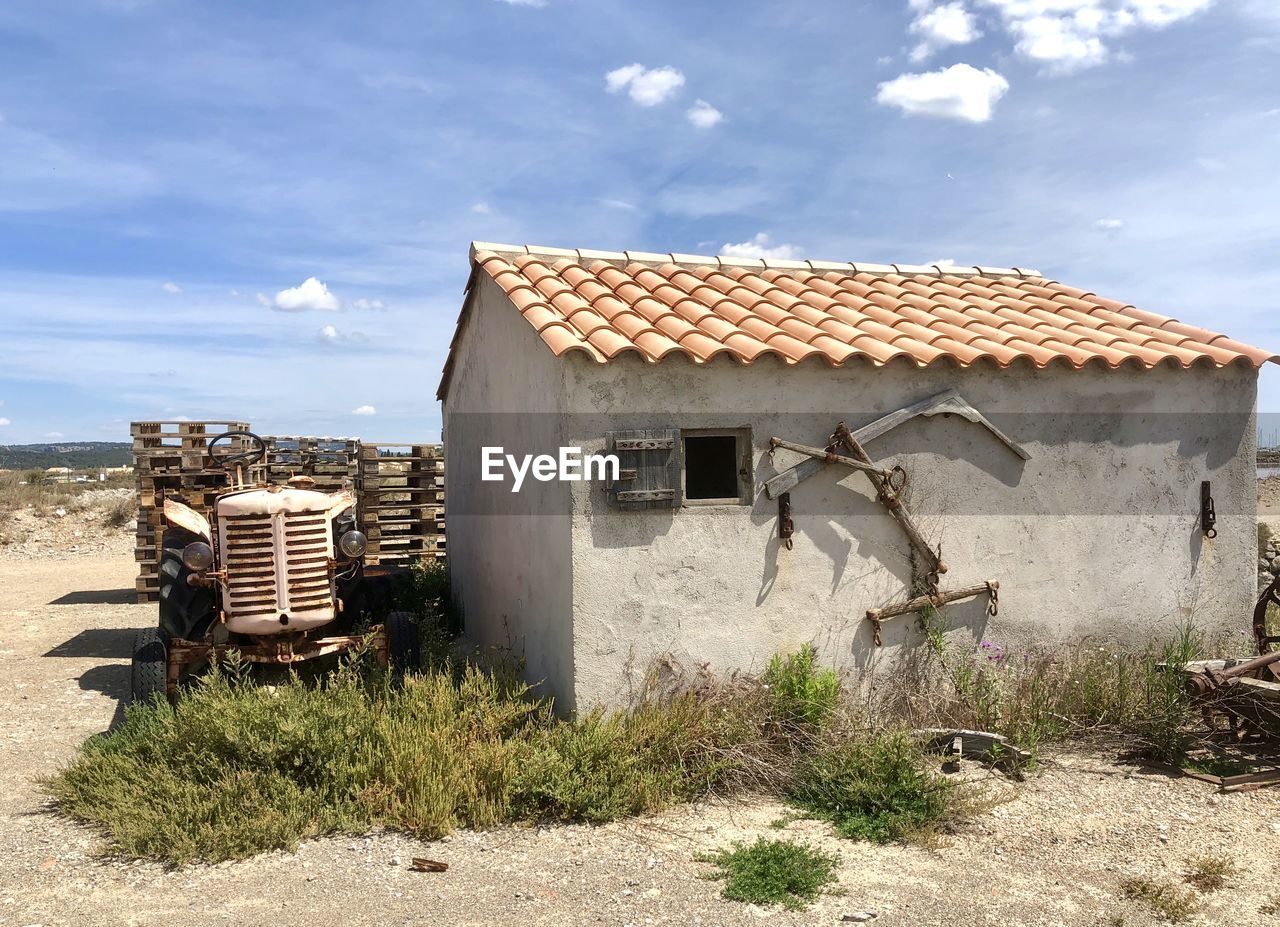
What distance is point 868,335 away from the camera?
7.27 m

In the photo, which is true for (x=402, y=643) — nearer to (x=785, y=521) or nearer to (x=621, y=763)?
(x=621, y=763)

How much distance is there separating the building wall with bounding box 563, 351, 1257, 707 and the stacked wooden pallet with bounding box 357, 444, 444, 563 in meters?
6.54

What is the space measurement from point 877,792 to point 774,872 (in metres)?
1.05

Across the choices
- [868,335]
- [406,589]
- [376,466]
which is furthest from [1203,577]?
[376,466]

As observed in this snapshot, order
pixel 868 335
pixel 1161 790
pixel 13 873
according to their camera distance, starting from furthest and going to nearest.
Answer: pixel 868 335, pixel 1161 790, pixel 13 873

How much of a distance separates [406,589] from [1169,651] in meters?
7.68

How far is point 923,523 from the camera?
703 cm

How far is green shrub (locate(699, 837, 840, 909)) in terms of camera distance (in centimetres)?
454

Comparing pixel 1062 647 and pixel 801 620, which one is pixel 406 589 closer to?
pixel 801 620

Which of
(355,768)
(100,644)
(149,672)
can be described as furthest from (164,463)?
(355,768)

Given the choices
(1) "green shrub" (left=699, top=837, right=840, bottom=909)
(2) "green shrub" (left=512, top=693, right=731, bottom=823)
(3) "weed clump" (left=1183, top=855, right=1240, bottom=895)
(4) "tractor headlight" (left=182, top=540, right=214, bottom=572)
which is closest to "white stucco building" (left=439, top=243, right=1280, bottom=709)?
(2) "green shrub" (left=512, top=693, right=731, bottom=823)

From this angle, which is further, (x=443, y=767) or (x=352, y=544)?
(x=352, y=544)

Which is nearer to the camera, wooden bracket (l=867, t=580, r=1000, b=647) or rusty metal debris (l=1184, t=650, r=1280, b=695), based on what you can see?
rusty metal debris (l=1184, t=650, r=1280, b=695)

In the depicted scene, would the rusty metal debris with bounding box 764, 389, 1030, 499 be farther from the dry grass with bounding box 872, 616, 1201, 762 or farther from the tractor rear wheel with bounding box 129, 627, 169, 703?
the tractor rear wheel with bounding box 129, 627, 169, 703
